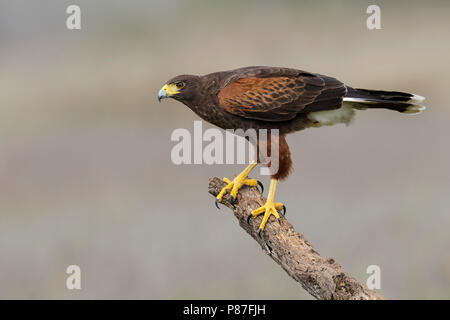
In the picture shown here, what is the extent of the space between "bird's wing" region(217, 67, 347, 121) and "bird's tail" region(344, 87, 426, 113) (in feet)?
0.34

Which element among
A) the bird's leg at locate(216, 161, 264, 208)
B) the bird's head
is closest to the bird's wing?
the bird's head

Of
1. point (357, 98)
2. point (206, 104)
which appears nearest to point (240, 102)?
point (206, 104)

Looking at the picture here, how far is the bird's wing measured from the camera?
495 centimetres

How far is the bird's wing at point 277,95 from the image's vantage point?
495 centimetres

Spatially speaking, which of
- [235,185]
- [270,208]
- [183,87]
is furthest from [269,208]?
[183,87]

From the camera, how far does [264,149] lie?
4.97 metres

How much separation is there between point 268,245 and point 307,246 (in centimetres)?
42

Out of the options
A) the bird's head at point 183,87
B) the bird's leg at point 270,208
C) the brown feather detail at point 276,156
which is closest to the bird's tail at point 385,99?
the brown feather detail at point 276,156

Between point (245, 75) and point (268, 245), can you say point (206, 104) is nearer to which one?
point (245, 75)

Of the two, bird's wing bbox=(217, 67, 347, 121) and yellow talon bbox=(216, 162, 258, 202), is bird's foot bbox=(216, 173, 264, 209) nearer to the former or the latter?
yellow talon bbox=(216, 162, 258, 202)

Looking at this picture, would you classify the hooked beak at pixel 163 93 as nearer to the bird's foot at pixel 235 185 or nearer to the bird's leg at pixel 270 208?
the bird's foot at pixel 235 185

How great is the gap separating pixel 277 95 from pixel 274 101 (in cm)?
7

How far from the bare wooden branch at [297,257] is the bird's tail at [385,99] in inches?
45.9

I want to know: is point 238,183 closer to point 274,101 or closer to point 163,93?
point 274,101
